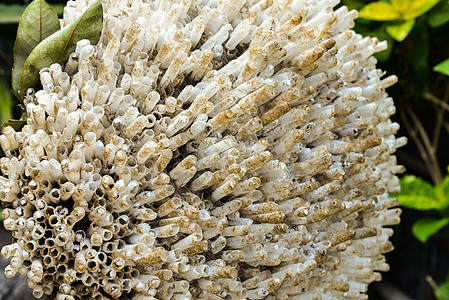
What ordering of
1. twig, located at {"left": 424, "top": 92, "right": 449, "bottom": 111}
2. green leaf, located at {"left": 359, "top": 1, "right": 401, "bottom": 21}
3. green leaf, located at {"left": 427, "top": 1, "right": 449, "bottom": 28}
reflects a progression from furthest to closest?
twig, located at {"left": 424, "top": 92, "right": 449, "bottom": 111} < green leaf, located at {"left": 427, "top": 1, "right": 449, "bottom": 28} < green leaf, located at {"left": 359, "top": 1, "right": 401, "bottom": 21}

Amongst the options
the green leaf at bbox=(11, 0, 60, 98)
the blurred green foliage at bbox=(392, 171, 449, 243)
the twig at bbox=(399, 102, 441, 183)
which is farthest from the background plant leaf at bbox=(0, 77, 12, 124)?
the twig at bbox=(399, 102, 441, 183)

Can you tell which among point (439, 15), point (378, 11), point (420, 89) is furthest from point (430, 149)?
point (378, 11)

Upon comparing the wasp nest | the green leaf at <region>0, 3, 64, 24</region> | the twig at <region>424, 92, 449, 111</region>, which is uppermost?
the wasp nest

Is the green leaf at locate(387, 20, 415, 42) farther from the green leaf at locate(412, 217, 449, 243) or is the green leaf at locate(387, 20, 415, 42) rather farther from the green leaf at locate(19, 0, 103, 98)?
the green leaf at locate(19, 0, 103, 98)

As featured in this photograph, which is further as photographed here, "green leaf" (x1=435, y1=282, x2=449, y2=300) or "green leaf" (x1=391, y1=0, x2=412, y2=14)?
"green leaf" (x1=435, y1=282, x2=449, y2=300)

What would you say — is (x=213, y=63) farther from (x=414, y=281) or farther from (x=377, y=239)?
(x=414, y=281)

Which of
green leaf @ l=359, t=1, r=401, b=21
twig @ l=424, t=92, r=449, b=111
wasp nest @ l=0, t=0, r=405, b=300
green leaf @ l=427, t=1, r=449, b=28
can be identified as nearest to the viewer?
wasp nest @ l=0, t=0, r=405, b=300

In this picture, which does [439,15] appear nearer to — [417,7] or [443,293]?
[417,7]

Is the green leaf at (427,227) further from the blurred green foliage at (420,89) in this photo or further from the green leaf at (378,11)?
the green leaf at (378,11)
